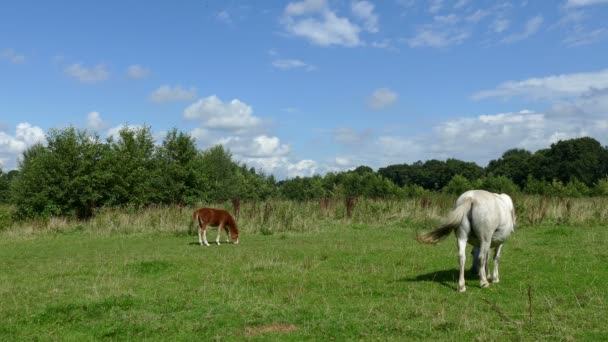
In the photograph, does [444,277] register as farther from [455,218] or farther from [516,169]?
[516,169]

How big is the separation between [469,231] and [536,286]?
4.98 feet

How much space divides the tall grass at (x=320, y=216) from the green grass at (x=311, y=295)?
6496 millimetres

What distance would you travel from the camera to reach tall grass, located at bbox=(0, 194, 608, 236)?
21.3 m

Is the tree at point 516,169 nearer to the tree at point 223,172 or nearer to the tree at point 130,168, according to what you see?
the tree at point 223,172

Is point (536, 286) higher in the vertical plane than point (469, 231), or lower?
lower

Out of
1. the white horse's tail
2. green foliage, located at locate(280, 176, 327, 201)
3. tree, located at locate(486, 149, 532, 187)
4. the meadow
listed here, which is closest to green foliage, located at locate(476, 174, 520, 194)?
tree, located at locate(486, 149, 532, 187)

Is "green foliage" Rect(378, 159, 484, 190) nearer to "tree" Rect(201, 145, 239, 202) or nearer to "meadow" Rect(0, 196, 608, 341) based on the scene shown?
"tree" Rect(201, 145, 239, 202)

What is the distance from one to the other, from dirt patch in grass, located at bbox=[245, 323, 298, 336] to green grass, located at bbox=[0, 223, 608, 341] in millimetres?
25

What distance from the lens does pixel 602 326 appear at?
603 centimetres

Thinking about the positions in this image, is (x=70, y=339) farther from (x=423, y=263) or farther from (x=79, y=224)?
(x=79, y=224)

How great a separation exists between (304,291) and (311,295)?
31 centimetres

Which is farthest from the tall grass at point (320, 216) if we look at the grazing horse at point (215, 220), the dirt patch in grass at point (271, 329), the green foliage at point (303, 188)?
the green foliage at point (303, 188)

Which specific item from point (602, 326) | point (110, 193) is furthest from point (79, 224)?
point (602, 326)

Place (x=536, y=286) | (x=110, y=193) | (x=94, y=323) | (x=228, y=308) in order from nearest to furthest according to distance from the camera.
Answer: (x=94, y=323), (x=228, y=308), (x=536, y=286), (x=110, y=193)
